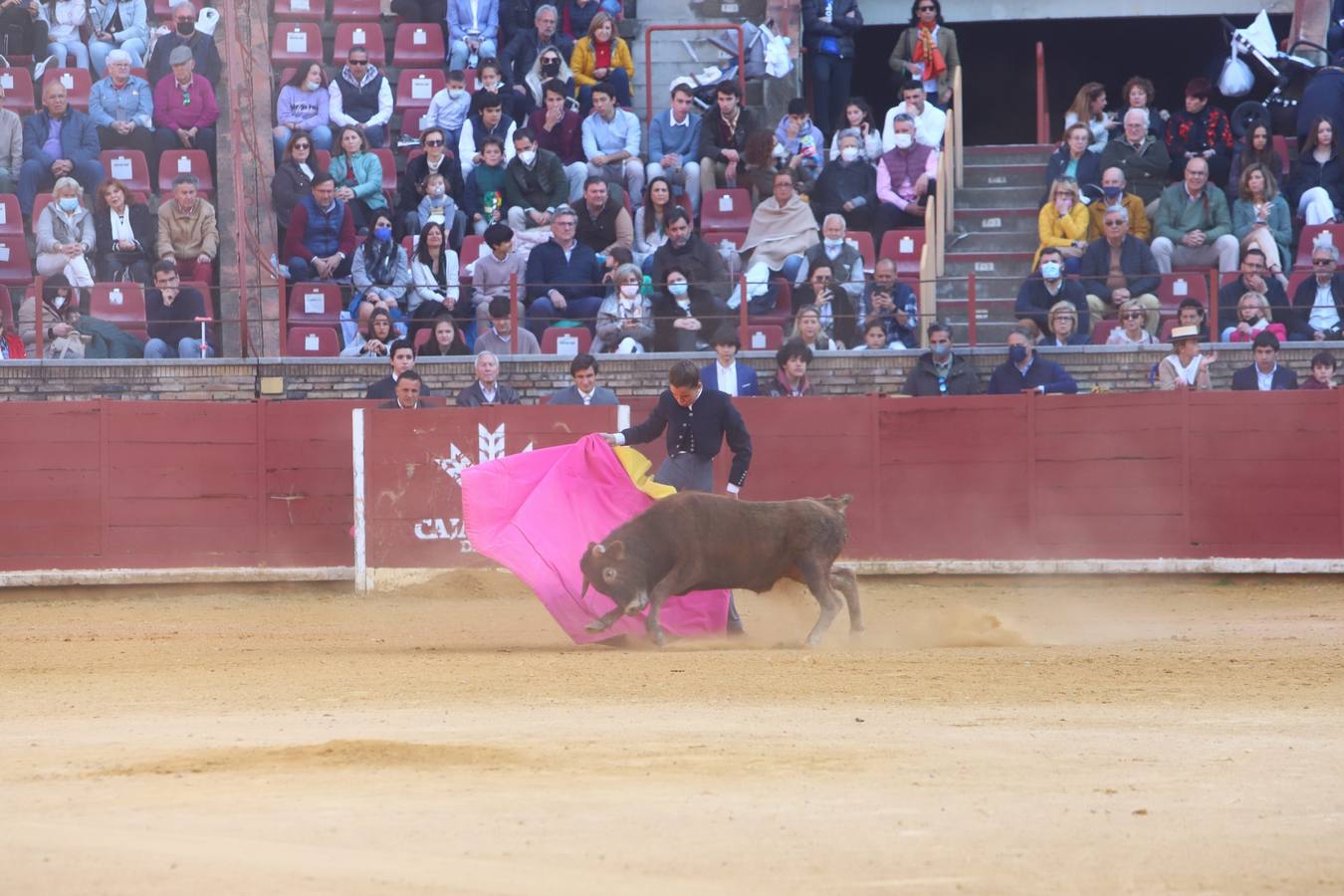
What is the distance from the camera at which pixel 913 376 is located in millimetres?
15250

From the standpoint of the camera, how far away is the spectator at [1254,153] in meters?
16.4

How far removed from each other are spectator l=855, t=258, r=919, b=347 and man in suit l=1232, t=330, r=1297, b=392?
2.55 meters

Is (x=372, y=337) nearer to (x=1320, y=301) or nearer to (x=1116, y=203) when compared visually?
(x=1116, y=203)

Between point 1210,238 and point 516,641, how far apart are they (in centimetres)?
787

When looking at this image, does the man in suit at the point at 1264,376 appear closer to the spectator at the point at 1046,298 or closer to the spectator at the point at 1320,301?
the spectator at the point at 1320,301

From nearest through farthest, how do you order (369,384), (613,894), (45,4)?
(613,894), (369,384), (45,4)

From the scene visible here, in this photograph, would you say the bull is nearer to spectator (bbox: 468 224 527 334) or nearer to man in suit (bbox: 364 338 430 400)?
man in suit (bbox: 364 338 430 400)

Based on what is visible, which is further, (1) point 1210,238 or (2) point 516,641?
(1) point 1210,238

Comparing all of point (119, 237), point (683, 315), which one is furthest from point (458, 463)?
point (119, 237)

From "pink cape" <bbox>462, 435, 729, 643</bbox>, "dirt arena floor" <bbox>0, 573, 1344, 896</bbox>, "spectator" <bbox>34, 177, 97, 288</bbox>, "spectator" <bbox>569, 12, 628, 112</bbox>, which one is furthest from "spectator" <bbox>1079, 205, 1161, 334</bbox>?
"spectator" <bbox>34, 177, 97, 288</bbox>

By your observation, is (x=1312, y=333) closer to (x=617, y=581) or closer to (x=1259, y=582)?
(x=1259, y=582)

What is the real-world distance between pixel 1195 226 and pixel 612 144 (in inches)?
201

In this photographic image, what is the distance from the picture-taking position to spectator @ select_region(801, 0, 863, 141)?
18.6m

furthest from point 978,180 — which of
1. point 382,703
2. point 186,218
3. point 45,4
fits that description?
point 382,703
